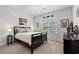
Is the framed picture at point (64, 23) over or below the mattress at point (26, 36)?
over

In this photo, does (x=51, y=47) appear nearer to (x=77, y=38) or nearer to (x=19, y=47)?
(x=77, y=38)

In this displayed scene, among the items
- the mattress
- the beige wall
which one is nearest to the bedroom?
the beige wall

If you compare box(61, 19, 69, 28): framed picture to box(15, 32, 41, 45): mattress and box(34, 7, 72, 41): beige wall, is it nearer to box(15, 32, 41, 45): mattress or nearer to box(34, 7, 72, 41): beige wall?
box(34, 7, 72, 41): beige wall

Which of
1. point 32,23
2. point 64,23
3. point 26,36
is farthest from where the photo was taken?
point 26,36

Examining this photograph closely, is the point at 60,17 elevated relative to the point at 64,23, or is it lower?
elevated

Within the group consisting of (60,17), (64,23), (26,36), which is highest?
(60,17)

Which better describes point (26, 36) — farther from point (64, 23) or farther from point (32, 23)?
point (64, 23)

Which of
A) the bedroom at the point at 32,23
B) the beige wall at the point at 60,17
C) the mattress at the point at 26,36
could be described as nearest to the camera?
the beige wall at the point at 60,17

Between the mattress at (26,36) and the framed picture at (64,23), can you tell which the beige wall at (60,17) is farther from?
the mattress at (26,36)

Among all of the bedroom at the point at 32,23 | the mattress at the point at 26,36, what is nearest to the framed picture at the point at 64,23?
the bedroom at the point at 32,23

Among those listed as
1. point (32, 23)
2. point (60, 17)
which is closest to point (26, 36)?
point (32, 23)

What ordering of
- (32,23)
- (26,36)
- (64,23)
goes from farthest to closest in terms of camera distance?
(26,36) → (32,23) → (64,23)

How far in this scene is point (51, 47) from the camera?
2.61 metres

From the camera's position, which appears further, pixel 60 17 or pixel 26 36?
pixel 26 36
